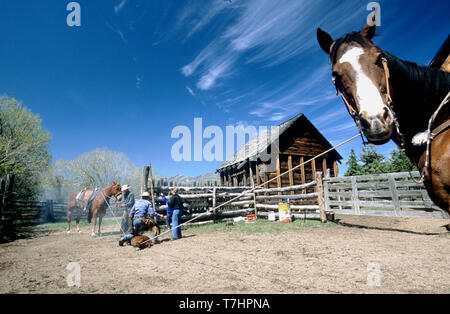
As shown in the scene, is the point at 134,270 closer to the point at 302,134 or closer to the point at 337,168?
the point at 302,134

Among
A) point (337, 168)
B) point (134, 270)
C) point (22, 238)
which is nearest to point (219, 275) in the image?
point (134, 270)

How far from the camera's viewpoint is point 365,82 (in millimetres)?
1850

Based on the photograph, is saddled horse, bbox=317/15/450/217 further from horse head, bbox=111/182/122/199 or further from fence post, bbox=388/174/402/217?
horse head, bbox=111/182/122/199

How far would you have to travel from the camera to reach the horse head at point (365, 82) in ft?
5.58

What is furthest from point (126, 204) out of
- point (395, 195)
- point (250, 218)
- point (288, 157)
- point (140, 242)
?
point (288, 157)

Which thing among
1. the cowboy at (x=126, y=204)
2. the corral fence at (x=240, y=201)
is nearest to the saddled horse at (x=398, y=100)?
the corral fence at (x=240, y=201)

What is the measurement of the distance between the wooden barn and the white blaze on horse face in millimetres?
12417

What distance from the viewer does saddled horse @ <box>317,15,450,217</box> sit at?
69.1 inches

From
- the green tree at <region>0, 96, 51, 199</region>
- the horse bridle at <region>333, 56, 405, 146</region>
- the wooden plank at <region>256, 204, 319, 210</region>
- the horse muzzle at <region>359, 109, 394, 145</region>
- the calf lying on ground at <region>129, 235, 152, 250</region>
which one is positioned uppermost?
the green tree at <region>0, 96, 51, 199</region>

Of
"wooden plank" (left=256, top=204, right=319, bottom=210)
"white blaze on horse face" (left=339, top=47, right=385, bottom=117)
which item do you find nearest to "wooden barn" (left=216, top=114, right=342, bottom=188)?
"wooden plank" (left=256, top=204, right=319, bottom=210)
